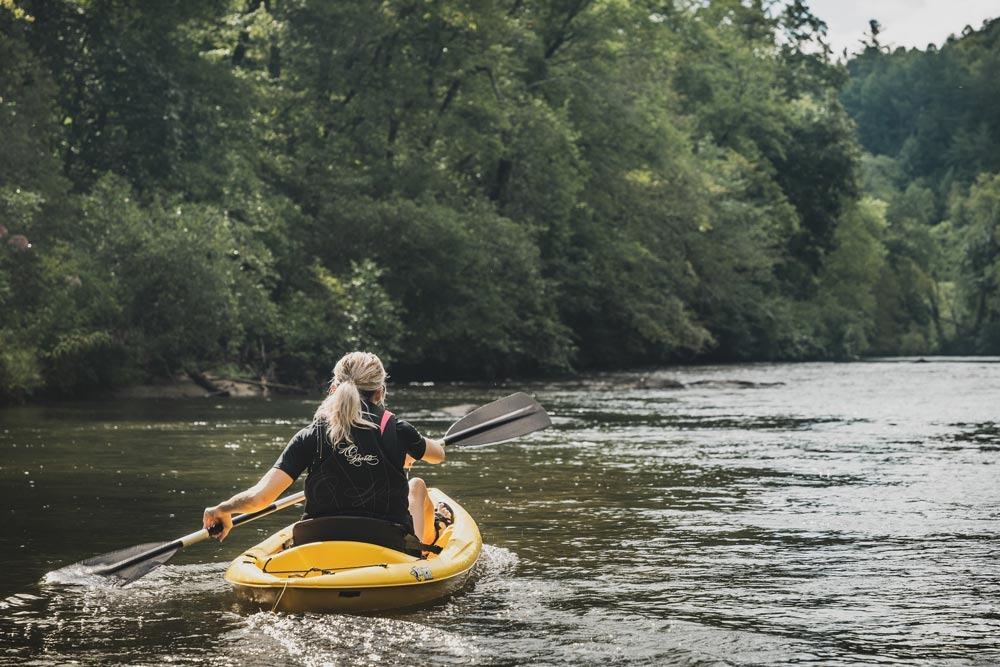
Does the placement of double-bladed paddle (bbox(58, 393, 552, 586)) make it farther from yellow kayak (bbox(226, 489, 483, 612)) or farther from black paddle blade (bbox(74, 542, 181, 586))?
yellow kayak (bbox(226, 489, 483, 612))

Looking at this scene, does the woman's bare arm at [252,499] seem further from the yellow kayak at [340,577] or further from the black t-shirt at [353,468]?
the yellow kayak at [340,577]

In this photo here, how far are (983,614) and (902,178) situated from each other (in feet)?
298

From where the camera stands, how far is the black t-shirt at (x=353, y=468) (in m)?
7.58

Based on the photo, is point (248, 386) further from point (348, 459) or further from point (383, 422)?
point (348, 459)

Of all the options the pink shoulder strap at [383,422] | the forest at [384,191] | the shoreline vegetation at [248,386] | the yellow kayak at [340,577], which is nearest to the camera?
the yellow kayak at [340,577]

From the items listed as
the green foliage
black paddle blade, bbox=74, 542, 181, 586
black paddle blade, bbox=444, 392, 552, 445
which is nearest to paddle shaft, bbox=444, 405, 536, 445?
black paddle blade, bbox=444, 392, 552, 445

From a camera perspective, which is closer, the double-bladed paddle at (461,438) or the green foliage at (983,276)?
the double-bladed paddle at (461,438)

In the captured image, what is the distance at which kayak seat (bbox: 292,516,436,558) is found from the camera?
24.8ft

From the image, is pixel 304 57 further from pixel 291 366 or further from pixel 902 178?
pixel 902 178

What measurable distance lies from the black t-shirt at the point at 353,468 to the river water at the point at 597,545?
2.13ft

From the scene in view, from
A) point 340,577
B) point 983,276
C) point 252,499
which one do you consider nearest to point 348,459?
point 252,499

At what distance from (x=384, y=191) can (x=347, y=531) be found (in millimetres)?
27773

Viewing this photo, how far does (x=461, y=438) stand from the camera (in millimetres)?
10008

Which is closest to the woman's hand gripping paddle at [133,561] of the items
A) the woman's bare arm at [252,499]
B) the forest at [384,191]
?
the woman's bare arm at [252,499]
